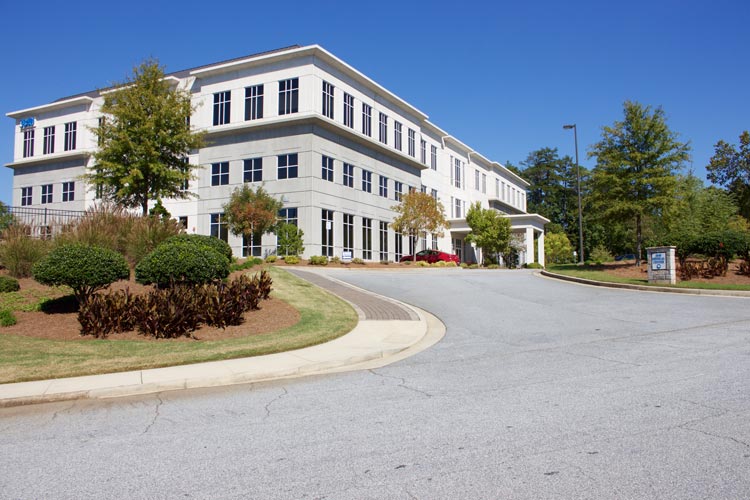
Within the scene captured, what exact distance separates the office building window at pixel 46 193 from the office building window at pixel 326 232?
28.0m

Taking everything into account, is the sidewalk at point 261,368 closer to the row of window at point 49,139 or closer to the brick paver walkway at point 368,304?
the brick paver walkway at point 368,304

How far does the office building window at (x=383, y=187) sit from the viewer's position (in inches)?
1849

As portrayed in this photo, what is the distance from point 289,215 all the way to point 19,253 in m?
23.5

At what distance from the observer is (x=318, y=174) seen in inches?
1556

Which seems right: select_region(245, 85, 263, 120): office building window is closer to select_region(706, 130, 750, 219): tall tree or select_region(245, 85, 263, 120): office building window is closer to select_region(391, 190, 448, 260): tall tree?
select_region(391, 190, 448, 260): tall tree

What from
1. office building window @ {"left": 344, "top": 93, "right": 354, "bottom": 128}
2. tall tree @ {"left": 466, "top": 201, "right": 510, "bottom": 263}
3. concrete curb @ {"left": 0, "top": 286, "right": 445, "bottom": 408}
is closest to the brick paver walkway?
concrete curb @ {"left": 0, "top": 286, "right": 445, "bottom": 408}

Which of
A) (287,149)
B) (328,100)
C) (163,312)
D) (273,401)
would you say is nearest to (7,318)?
(163,312)

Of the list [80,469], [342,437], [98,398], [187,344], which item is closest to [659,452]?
[342,437]

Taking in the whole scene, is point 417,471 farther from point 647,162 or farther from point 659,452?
point 647,162

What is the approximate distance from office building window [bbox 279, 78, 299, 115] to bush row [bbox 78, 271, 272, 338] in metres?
28.8

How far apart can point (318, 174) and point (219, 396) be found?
108 ft

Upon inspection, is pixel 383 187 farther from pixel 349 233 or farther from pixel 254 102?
pixel 254 102

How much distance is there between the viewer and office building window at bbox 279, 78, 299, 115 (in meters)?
39.8

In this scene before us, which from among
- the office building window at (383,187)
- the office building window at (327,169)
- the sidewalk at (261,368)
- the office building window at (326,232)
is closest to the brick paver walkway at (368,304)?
the sidewalk at (261,368)
